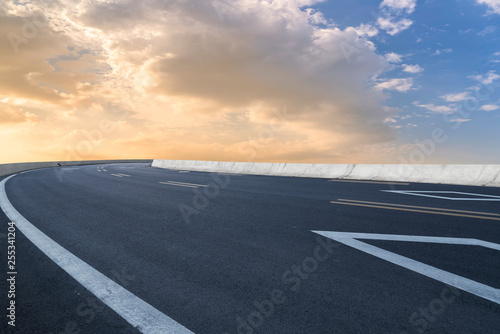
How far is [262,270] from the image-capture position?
3.67 meters

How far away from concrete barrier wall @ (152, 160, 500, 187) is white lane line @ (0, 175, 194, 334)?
45.1 feet

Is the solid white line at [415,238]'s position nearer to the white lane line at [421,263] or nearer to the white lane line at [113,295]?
the white lane line at [421,263]

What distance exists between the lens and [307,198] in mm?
9094

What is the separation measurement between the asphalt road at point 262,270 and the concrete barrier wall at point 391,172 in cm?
635

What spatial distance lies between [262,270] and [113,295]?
1.61 metres

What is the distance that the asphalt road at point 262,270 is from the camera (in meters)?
2.68

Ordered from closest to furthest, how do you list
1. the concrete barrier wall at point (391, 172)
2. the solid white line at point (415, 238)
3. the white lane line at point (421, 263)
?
the white lane line at point (421, 263) → the solid white line at point (415, 238) → the concrete barrier wall at point (391, 172)

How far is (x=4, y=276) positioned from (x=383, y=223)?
592 centimetres

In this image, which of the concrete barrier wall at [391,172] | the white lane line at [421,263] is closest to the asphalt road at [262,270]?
the white lane line at [421,263]

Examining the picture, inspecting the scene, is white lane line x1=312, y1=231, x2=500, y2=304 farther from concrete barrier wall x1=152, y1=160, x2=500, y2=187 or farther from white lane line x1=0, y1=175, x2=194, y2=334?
concrete barrier wall x1=152, y1=160, x2=500, y2=187

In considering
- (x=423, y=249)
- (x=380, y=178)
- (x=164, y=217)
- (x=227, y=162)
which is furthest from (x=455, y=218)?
(x=227, y=162)

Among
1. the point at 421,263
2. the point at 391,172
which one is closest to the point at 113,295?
the point at 421,263

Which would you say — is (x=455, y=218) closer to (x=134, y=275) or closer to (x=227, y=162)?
(x=134, y=275)

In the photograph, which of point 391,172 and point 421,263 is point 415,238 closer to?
point 421,263
